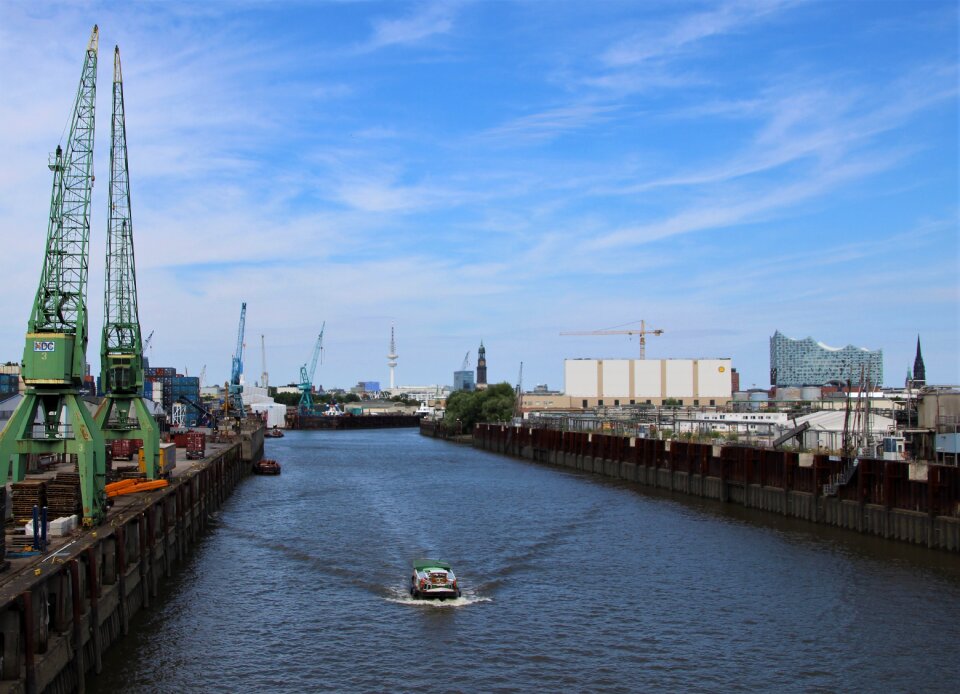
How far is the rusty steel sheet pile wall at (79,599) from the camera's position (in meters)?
20.5

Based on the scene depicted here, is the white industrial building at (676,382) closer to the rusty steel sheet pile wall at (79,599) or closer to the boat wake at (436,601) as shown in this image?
the boat wake at (436,601)

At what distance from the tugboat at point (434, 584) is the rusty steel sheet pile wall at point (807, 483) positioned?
2607cm

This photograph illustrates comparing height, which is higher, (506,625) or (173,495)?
(173,495)

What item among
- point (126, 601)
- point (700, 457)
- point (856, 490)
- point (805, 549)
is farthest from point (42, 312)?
point (700, 457)

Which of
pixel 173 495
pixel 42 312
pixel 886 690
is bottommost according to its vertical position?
pixel 886 690

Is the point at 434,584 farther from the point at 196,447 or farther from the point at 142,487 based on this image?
the point at 196,447

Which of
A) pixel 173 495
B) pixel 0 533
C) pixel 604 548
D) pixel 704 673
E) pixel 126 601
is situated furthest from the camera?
pixel 604 548

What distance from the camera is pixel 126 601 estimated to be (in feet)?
102

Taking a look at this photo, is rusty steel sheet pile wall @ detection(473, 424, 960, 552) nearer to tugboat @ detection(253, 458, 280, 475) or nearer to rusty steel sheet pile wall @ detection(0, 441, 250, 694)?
tugboat @ detection(253, 458, 280, 475)

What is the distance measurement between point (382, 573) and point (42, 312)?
1956cm

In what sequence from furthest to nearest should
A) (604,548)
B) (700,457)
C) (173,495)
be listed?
(700,457) < (604,548) < (173,495)

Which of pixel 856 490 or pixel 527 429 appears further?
pixel 527 429

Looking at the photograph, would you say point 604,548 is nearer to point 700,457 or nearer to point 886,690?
point 886,690

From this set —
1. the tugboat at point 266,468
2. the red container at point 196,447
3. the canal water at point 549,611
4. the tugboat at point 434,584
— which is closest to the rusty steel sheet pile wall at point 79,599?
the canal water at point 549,611
